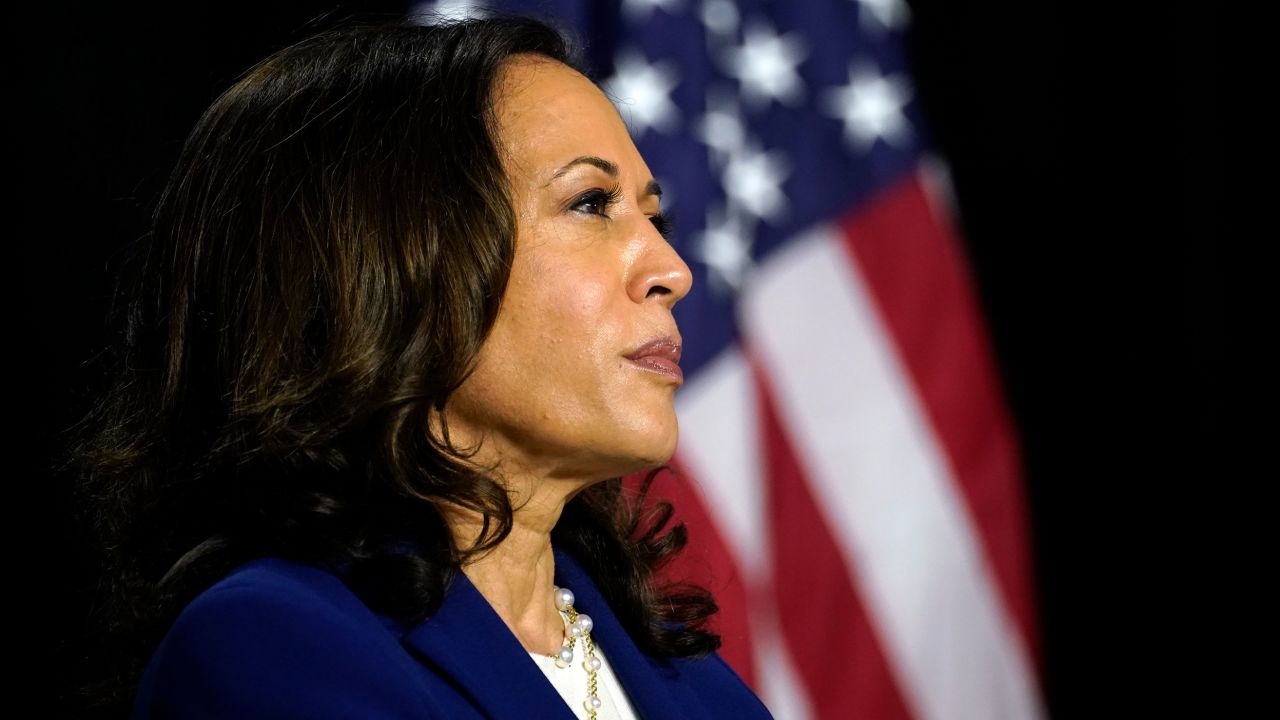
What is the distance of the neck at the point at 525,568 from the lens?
123cm

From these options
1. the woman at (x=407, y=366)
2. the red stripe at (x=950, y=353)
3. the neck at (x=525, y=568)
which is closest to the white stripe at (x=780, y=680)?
the red stripe at (x=950, y=353)

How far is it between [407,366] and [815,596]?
4.12 ft

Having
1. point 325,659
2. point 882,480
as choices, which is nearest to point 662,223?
point 325,659

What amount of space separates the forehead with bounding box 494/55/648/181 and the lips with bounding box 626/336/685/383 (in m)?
0.18

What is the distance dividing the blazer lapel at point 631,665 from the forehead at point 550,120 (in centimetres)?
42

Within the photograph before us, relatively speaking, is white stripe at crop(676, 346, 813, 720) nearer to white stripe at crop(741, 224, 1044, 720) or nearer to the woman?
white stripe at crop(741, 224, 1044, 720)

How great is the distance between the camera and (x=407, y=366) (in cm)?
114

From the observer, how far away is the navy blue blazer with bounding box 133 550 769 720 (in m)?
0.93

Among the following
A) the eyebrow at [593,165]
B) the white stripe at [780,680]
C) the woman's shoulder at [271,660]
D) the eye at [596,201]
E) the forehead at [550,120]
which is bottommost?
the white stripe at [780,680]

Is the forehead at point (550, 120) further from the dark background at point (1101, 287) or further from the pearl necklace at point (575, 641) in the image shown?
the dark background at point (1101, 287)

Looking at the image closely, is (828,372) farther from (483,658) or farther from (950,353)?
(483,658)

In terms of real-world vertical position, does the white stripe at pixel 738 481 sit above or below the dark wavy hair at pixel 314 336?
below

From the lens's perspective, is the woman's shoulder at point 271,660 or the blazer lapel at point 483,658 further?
the blazer lapel at point 483,658

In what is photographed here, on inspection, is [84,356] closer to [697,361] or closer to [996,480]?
[697,361]
